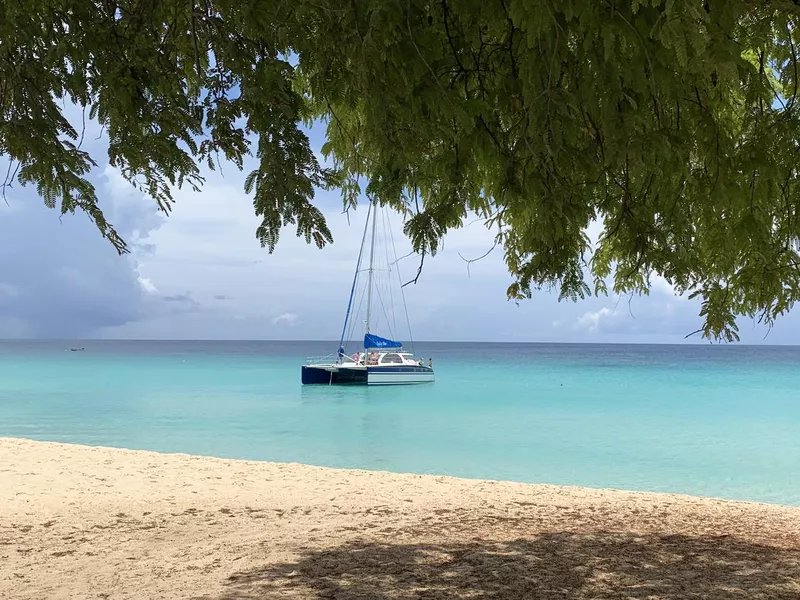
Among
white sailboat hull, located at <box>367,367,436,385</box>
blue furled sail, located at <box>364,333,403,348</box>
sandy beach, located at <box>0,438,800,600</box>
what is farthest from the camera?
white sailboat hull, located at <box>367,367,436,385</box>

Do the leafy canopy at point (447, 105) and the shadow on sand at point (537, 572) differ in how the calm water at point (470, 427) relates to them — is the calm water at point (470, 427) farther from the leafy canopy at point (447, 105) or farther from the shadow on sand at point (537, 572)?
the leafy canopy at point (447, 105)

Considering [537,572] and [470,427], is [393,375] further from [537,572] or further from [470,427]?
[537,572]

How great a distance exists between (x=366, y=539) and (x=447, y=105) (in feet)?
16.2

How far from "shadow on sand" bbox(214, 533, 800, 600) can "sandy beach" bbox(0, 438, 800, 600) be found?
0.06 ft

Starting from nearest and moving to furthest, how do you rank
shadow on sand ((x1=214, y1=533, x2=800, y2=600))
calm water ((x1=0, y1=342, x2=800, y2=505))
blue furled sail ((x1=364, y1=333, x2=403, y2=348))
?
shadow on sand ((x1=214, y1=533, x2=800, y2=600)), calm water ((x1=0, y1=342, x2=800, y2=505)), blue furled sail ((x1=364, y1=333, x2=403, y2=348))

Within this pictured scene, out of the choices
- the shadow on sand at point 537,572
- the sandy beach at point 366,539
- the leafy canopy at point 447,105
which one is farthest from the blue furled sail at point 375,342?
the leafy canopy at point 447,105

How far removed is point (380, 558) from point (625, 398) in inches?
1402

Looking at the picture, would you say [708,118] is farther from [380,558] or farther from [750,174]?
[380,558]

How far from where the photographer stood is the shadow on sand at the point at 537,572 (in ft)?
16.5

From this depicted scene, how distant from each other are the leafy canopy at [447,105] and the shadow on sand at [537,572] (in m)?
2.50

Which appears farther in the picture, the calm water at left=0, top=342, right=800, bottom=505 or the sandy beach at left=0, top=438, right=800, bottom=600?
Result: the calm water at left=0, top=342, right=800, bottom=505

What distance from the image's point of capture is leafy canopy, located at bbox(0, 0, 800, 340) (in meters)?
2.46

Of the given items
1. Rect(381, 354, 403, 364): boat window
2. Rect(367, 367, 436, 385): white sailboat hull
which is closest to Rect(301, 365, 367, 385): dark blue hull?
Rect(367, 367, 436, 385): white sailboat hull

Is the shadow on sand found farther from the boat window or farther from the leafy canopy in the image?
the boat window
